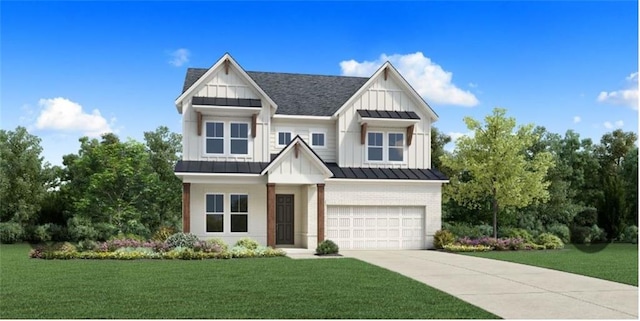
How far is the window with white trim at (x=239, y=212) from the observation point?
27.1 meters

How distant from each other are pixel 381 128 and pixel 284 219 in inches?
245

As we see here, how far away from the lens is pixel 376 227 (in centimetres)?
2806

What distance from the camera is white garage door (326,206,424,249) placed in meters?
27.7

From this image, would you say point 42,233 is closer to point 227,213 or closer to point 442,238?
point 227,213

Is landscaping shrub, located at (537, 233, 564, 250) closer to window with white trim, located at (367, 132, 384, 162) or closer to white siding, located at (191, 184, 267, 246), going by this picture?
window with white trim, located at (367, 132, 384, 162)

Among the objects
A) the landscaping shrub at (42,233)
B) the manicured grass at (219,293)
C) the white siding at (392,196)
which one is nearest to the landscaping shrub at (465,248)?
the white siding at (392,196)

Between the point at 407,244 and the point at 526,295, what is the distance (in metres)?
15.9

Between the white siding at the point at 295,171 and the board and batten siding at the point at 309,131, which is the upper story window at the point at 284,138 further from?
the white siding at the point at 295,171

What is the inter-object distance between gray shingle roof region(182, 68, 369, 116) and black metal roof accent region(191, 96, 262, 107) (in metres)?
1.52

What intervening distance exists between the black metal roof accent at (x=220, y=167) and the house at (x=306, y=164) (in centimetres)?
4

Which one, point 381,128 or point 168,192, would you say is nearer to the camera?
point 381,128

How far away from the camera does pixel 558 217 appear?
3803 cm

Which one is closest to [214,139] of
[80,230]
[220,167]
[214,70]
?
[220,167]

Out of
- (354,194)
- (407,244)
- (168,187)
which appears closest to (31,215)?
(168,187)
